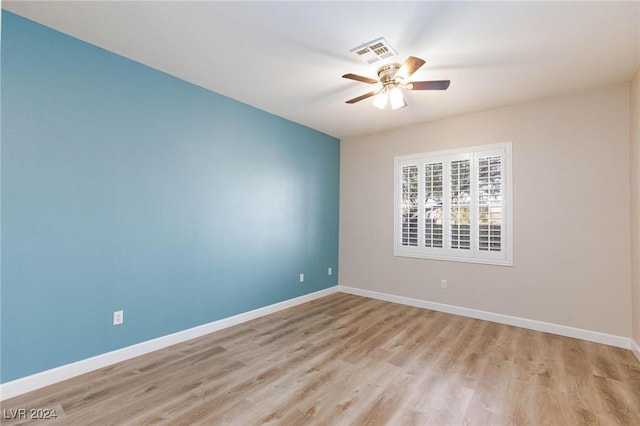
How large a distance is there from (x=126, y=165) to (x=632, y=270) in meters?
5.34

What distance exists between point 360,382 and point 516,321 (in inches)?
101

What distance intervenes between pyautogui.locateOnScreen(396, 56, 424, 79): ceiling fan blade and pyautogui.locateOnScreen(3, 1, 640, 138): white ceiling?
0.20 m

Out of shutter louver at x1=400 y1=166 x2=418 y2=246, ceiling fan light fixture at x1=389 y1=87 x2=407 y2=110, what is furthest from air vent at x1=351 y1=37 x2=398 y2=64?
shutter louver at x1=400 y1=166 x2=418 y2=246

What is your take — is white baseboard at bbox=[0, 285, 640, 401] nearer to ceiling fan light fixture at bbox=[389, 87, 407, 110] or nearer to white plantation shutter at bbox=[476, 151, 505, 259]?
white plantation shutter at bbox=[476, 151, 505, 259]

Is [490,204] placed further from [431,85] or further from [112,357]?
[112,357]

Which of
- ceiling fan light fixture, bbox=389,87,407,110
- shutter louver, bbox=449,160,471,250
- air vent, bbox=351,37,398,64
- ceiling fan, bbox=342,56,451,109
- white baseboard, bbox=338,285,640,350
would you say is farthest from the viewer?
shutter louver, bbox=449,160,471,250

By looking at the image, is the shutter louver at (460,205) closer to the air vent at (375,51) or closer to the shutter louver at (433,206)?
the shutter louver at (433,206)

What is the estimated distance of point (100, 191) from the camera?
2674 millimetres

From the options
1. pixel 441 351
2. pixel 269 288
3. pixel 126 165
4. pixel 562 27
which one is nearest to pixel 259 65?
pixel 126 165

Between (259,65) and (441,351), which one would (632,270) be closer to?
(441,351)

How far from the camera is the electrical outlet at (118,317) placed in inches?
108

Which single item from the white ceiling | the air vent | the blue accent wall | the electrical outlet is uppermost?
the white ceiling

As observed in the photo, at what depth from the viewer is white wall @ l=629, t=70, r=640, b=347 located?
2.90m

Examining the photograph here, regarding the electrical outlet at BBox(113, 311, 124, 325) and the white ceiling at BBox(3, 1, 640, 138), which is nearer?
the white ceiling at BBox(3, 1, 640, 138)
